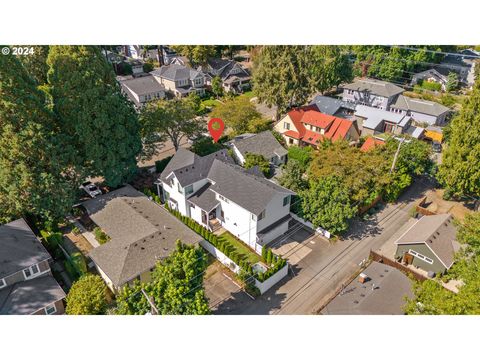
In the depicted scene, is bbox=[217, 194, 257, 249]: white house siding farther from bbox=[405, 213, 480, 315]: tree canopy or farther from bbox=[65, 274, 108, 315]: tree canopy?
bbox=[405, 213, 480, 315]: tree canopy

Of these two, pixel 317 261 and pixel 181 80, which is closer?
pixel 317 261

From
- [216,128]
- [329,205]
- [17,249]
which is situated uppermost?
[216,128]

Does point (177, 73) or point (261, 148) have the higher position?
point (177, 73)

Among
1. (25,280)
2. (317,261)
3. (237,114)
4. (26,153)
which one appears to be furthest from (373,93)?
(25,280)

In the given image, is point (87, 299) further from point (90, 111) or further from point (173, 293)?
point (90, 111)

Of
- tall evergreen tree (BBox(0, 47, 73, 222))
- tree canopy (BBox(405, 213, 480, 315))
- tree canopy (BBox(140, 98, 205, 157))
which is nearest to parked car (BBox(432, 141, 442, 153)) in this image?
tree canopy (BBox(405, 213, 480, 315))

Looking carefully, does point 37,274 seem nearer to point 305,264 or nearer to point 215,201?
point 215,201
